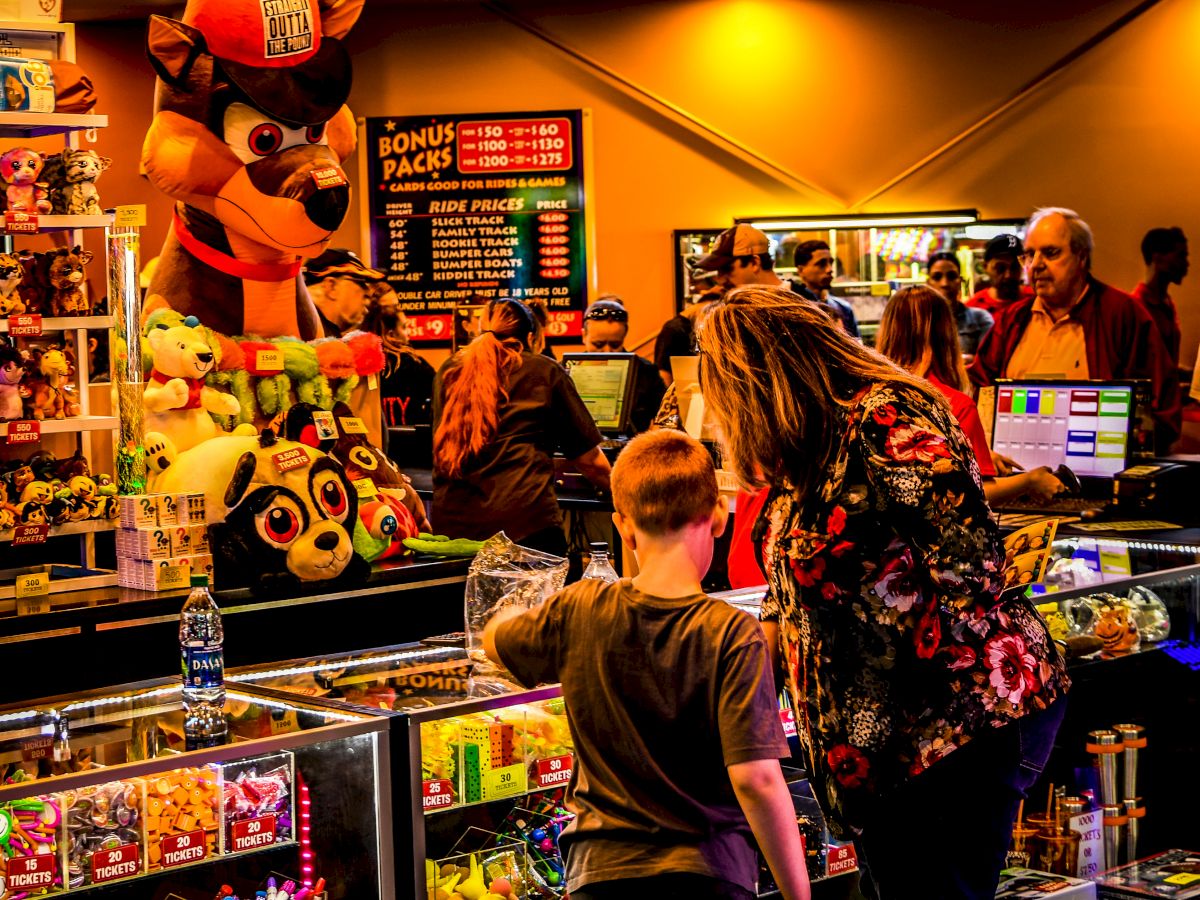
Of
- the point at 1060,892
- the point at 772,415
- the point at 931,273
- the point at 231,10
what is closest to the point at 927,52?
the point at 931,273

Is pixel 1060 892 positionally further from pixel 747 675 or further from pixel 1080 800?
pixel 747 675

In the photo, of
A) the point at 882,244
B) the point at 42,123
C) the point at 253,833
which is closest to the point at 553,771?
the point at 253,833

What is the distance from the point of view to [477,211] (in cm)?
1040

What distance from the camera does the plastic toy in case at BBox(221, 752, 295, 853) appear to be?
2414 mm

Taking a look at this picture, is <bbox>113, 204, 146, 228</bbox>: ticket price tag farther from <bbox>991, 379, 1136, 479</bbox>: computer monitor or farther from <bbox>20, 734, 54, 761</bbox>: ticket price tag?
<bbox>991, 379, 1136, 479</bbox>: computer monitor

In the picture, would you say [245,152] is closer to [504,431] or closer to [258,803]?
[504,431]

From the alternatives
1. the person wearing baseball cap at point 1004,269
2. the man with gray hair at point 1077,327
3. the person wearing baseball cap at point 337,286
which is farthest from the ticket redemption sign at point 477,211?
the man with gray hair at point 1077,327

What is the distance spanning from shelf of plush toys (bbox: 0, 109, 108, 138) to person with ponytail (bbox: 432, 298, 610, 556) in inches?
60.0

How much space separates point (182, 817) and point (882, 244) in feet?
26.7

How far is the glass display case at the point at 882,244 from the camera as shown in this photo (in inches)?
384

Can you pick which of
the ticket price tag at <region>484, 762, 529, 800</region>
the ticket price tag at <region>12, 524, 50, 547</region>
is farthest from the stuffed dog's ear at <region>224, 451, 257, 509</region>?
the ticket price tag at <region>484, 762, 529, 800</region>

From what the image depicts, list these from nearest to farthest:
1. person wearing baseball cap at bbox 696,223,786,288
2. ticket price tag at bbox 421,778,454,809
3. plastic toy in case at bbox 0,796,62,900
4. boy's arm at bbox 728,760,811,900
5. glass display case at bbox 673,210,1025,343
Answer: boy's arm at bbox 728,760,811,900
plastic toy in case at bbox 0,796,62,900
ticket price tag at bbox 421,778,454,809
person wearing baseball cap at bbox 696,223,786,288
glass display case at bbox 673,210,1025,343

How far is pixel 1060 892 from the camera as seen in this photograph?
11.6 feet

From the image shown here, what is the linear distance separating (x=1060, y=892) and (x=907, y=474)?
184cm
